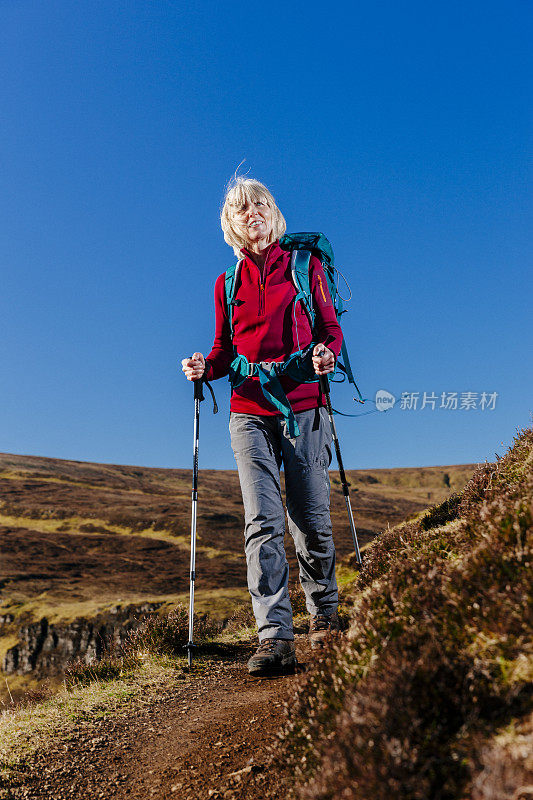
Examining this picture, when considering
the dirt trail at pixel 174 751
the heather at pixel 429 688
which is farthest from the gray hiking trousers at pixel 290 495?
the heather at pixel 429 688

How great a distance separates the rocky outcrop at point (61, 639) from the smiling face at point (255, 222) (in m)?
14.7

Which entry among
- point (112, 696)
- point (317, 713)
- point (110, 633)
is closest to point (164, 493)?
point (110, 633)

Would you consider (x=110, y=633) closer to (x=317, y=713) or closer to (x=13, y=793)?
(x=13, y=793)

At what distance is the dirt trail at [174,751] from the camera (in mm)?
3248

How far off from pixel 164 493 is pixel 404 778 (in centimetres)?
4376

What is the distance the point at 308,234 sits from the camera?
575cm

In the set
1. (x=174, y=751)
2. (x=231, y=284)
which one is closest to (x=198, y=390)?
(x=231, y=284)

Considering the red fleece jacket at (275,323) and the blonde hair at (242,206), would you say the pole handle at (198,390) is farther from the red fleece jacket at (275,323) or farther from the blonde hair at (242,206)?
the blonde hair at (242,206)

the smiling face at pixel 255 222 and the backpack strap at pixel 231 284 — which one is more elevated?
the smiling face at pixel 255 222

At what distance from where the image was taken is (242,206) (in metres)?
5.45

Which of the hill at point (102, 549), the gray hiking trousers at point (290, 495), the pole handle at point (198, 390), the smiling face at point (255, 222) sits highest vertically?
the smiling face at point (255, 222)

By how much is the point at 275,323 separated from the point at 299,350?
34cm

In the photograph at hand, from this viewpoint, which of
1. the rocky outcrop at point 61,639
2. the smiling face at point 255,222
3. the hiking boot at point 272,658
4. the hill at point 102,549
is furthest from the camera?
the hill at point 102,549

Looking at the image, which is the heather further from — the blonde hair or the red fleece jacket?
the blonde hair
